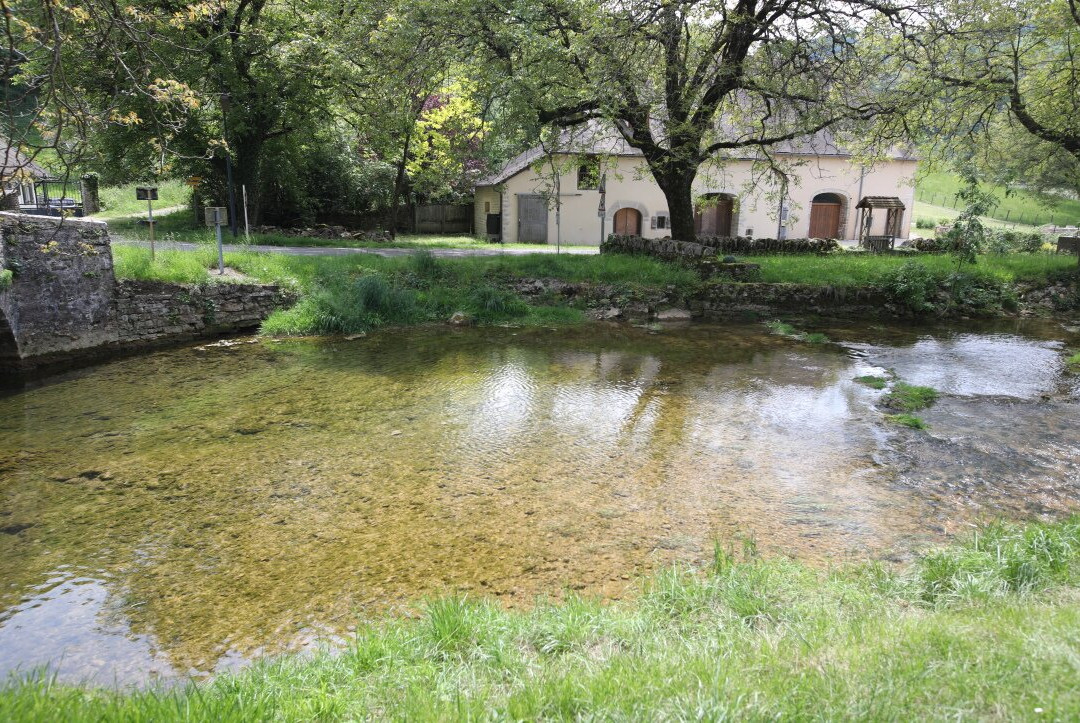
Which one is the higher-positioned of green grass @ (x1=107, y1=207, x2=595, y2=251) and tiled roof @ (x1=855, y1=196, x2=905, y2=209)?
tiled roof @ (x1=855, y1=196, x2=905, y2=209)

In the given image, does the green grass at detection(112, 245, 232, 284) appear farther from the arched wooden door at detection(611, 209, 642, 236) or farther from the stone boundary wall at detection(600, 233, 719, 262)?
the arched wooden door at detection(611, 209, 642, 236)

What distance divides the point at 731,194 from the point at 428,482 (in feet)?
80.2

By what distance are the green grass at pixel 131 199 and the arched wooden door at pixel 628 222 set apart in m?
18.2

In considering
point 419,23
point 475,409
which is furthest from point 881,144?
point 475,409

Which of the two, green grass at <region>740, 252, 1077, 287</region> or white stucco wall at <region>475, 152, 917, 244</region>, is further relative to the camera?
white stucco wall at <region>475, 152, 917, 244</region>

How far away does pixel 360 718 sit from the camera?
280 cm

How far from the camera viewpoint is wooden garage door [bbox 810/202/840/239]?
2987 centimetres

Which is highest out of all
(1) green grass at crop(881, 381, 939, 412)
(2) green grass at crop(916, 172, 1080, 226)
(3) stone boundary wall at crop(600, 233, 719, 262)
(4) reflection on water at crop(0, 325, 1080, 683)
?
(2) green grass at crop(916, 172, 1080, 226)

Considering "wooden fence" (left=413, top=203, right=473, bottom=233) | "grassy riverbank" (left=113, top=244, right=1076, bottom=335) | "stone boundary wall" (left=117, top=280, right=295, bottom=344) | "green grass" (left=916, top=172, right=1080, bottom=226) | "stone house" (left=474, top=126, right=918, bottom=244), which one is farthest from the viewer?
"green grass" (left=916, top=172, right=1080, bottom=226)

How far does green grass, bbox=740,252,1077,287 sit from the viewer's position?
53.9 feet

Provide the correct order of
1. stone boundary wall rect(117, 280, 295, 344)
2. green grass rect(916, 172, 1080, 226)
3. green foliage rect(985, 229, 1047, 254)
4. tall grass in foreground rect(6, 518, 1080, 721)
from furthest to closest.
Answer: green grass rect(916, 172, 1080, 226) → green foliage rect(985, 229, 1047, 254) → stone boundary wall rect(117, 280, 295, 344) → tall grass in foreground rect(6, 518, 1080, 721)

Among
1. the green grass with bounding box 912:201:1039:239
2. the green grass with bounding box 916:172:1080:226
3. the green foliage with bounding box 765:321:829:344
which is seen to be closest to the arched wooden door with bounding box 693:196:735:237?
Result: the green grass with bounding box 912:201:1039:239

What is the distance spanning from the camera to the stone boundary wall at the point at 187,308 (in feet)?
38.4

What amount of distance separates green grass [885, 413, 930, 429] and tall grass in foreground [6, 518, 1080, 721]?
11.2 feet
